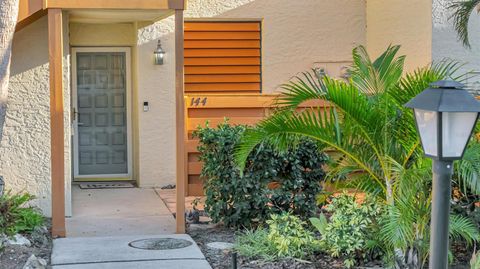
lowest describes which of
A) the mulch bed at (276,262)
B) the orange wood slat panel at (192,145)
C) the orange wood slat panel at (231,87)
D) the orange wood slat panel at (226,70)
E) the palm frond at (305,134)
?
the mulch bed at (276,262)

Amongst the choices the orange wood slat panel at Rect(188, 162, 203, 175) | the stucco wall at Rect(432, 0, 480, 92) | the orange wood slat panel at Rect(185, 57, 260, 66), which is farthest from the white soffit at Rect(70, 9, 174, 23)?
the stucco wall at Rect(432, 0, 480, 92)

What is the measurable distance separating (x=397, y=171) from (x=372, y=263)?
1.07 meters

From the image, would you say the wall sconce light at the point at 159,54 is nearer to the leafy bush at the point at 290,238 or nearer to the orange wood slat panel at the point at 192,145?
the orange wood slat panel at the point at 192,145

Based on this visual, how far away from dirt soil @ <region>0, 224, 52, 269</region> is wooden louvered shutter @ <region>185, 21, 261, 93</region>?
490cm

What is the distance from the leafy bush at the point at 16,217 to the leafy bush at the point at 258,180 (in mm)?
2051

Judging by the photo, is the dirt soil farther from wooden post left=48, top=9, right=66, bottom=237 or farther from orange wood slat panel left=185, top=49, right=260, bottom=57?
orange wood slat panel left=185, top=49, right=260, bottom=57

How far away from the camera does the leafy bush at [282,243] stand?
7.18m

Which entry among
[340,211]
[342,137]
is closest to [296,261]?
[340,211]

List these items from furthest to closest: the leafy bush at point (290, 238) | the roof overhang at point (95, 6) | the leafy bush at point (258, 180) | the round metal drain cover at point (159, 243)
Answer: the leafy bush at point (258, 180) → the roof overhang at point (95, 6) → the round metal drain cover at point (159, 243) → the leafy bush at point (290, 238)

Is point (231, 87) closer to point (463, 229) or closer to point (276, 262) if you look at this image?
point (276, 262)

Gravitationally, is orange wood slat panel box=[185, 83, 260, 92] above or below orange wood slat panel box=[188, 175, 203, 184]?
above

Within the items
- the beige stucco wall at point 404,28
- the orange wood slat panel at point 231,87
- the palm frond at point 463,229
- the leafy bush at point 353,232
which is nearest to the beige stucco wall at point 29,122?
the orange wood slat panel at point 231,87

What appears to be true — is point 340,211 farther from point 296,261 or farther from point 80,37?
point 80,37

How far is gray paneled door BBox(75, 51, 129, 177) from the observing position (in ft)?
40.3
